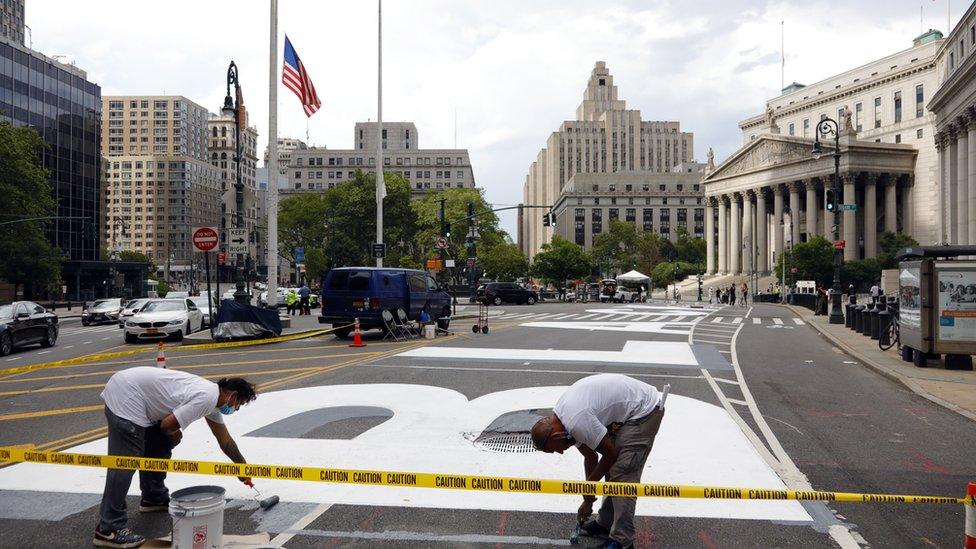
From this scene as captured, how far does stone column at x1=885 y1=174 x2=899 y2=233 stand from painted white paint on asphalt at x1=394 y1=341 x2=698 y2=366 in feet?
299

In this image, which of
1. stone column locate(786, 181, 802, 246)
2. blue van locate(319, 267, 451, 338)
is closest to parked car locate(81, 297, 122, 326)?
blue van locate(319, 267, 451, 338)

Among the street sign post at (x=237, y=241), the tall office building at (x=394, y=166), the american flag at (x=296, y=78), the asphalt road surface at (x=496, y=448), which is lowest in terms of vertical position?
the asphalt road surface at (x=496, y=448)

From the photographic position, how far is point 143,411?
17.3ft

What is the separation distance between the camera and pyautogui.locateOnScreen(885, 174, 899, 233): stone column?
313 ft

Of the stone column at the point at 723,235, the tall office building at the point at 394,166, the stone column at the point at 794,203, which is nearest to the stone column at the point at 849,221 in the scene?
the stone column at the point at 794,203

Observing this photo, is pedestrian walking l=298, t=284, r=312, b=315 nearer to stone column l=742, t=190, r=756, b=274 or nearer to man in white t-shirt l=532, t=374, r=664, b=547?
man in white t-shirt l=532, t=374, r=664, b=547

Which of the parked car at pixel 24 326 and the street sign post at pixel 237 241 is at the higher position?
the street sign post at pixel 237 241

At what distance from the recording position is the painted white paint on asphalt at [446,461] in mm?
6297

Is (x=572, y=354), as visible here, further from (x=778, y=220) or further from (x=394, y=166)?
(x=394, y=166)

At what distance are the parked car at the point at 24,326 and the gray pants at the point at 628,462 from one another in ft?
Result: 69.1

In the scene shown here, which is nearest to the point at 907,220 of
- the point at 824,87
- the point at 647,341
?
the point at 824,87

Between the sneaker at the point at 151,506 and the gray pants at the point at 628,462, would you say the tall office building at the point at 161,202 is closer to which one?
the sneaker at the point at 151,506

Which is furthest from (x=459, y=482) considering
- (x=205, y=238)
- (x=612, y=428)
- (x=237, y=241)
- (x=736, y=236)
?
(x=736, y=236)

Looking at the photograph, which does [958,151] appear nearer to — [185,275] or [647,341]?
[647,341]
